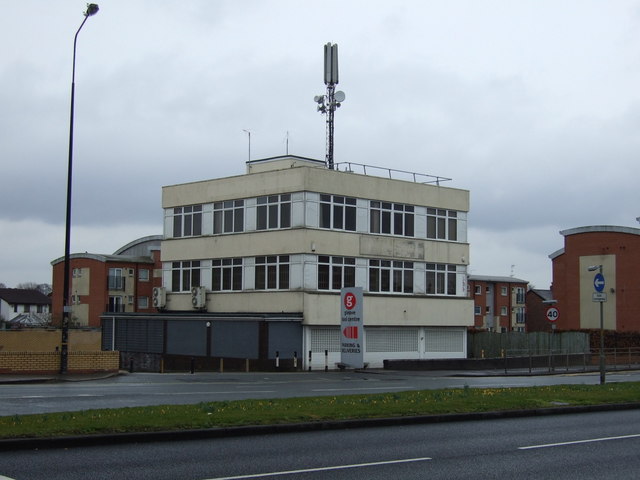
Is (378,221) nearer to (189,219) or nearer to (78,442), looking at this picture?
(189,219)

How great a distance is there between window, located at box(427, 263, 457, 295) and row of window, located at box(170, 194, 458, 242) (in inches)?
67.5

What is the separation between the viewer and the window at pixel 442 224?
50.8 m

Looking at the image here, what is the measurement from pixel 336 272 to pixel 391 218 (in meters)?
5.01

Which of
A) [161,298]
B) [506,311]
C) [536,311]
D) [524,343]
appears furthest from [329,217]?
[536,311]

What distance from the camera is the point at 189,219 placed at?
167ft

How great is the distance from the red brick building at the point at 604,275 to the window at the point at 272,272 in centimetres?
2894

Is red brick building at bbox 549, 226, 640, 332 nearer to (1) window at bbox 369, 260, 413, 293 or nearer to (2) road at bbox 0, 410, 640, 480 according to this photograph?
(1) window at bbox 369, 260, 413, 293

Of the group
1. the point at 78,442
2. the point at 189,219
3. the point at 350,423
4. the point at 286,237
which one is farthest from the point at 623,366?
the point at 78,442

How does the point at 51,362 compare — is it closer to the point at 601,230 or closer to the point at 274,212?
the point at 274,212

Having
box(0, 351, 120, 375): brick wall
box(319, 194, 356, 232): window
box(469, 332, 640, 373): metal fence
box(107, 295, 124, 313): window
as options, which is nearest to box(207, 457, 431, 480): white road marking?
box(0, 351, 120, 375): brick wall

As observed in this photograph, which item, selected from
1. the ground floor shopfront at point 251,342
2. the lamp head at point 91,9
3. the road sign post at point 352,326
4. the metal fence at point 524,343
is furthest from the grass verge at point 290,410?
the metal fence at point 524,343

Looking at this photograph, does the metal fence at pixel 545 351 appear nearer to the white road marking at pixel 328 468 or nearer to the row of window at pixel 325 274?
the row of window at pixel 325 274

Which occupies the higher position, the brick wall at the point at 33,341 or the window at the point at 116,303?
the window at the point at 116,303

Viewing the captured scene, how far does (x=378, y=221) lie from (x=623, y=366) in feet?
58.0
